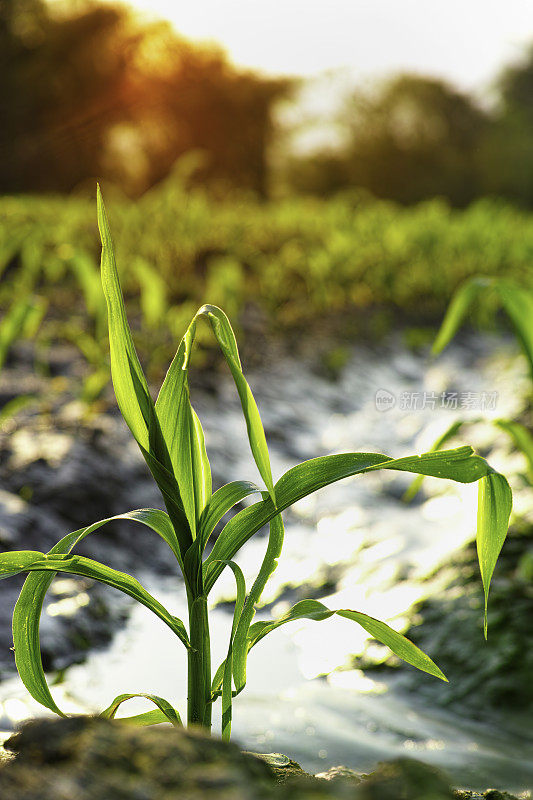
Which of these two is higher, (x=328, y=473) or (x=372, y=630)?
(x=328, y=473)

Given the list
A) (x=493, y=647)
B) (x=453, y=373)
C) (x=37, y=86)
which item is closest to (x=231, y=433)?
(x=493, y=647)

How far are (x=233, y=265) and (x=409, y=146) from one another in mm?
10503

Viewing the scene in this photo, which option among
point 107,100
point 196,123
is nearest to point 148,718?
point 107,100

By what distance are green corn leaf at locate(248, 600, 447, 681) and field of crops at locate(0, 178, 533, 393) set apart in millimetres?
1571

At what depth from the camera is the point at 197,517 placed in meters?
0.68

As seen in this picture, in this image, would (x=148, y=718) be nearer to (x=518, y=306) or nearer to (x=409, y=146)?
(x=518, y=306)

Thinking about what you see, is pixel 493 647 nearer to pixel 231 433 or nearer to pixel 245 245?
pixel 231 433

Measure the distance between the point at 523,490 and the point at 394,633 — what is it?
122cm

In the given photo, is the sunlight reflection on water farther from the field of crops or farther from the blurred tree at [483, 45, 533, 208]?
the blurred tree at [483, 45, 533, 208]

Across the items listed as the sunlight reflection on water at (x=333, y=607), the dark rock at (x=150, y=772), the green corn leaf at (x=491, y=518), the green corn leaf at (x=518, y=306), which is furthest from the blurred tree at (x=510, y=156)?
the dark rock at (x=150, y=772)

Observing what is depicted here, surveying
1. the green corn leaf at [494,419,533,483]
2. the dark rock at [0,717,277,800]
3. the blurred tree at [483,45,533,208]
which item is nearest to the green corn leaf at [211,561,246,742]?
the dark rock at [0,717,277,800]
